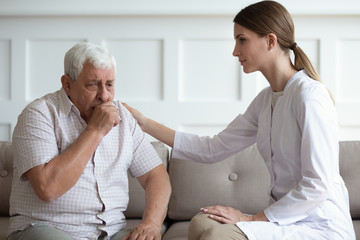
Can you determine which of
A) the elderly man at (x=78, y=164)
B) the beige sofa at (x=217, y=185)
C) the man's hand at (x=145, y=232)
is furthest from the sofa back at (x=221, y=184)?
the man's hand at (x=145, y=232)

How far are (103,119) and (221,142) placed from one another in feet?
1.79

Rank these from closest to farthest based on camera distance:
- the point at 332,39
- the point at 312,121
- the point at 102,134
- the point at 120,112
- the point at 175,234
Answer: the point at 312,121 < the point at 102,134 < the point at 120,112 < the point at 175,234 < the point at 332,39

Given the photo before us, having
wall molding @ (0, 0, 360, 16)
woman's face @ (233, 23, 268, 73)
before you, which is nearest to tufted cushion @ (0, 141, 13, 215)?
wall molding @ (0, 0, 360, 16)

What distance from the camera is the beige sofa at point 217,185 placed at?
2.33 m

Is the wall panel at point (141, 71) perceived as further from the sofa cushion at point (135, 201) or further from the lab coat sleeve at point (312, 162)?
Answer: the lab coat sleeve at point (312, 162)

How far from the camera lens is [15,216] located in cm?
179

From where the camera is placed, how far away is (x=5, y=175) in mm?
2420

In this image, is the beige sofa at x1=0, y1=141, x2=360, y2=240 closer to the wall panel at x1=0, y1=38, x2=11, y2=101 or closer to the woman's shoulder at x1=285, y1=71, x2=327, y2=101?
the wall panel at x1=0, y1=38, x2=11, y2=101

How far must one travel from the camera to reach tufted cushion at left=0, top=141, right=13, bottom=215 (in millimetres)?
2398

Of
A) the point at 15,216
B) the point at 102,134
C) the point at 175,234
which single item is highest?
the point at 102,134

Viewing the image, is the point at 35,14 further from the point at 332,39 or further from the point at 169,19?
the point at 332,39

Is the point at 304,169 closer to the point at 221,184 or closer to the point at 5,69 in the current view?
the point at 221,184

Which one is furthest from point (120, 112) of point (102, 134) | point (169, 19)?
point (169, 19)

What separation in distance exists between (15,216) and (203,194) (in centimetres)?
88
